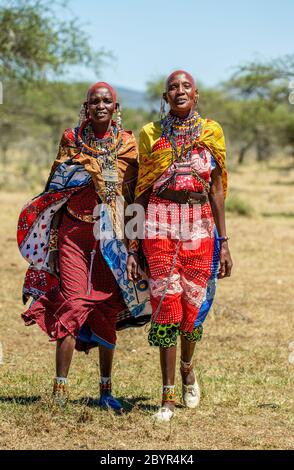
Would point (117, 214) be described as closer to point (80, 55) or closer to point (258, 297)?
point (258, 297)

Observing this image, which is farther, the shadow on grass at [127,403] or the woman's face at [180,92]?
the shadow on grass at [127,403]

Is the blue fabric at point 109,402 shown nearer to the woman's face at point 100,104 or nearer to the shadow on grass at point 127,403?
the shadow on grass at point 127,403

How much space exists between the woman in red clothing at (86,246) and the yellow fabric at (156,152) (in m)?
0.21

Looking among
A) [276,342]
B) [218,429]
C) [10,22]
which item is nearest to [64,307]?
[218,429]

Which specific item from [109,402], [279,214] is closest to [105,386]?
[109,402]

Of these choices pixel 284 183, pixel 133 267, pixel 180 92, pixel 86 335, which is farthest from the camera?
pixel 284 183

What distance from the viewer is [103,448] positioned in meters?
4.27

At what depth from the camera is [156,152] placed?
478cm

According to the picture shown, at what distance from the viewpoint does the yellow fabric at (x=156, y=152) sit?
477 cm

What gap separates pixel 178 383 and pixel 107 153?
182cm

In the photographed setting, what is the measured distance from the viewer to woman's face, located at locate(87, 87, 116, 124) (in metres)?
4.89

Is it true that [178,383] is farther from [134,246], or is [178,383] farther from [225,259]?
[134,246]

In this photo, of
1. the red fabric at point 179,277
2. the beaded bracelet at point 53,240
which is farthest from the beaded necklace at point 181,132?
the beaded bracelet at point 53,240

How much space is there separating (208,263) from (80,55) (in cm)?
1175
